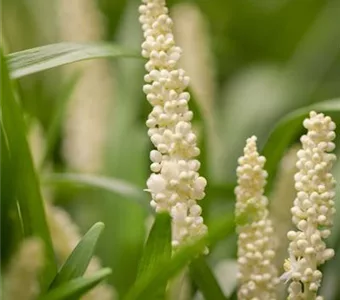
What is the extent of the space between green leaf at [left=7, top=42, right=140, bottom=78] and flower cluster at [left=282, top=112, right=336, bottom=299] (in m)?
0.14

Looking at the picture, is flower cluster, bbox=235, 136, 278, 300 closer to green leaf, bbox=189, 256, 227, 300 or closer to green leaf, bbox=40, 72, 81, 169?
green leaf, bbox=189, 256, 227, 300

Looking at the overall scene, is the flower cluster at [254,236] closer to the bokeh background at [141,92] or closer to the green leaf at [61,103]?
the bokeh background at [141,92]

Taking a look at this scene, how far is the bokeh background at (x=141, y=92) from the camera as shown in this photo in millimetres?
641

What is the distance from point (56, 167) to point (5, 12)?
8.9 inches

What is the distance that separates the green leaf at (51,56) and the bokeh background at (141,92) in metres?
0.13

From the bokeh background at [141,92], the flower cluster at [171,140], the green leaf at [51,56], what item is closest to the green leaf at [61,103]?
the bokeh background at [141,92]

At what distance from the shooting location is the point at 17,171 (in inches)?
15.8

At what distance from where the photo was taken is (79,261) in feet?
1.22

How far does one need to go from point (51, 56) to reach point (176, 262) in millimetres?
159

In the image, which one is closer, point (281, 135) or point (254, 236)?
point (254, 236)

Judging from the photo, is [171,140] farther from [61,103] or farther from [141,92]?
[141,92]

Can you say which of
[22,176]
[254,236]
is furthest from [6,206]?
[254,236]

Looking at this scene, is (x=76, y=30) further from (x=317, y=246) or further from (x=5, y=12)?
(x=317, y=246)

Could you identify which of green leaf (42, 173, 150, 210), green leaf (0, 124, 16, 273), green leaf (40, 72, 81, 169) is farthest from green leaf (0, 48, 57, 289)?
green leaf (40, 72, 81, 169)
